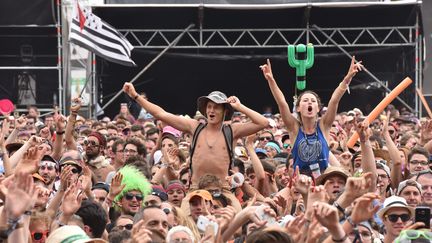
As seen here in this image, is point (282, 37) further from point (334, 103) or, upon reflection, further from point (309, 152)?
point (309, 152)

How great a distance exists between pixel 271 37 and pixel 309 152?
1318 centimetres

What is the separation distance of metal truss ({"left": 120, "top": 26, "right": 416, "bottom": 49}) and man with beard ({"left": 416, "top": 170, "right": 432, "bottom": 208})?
40.6 ft

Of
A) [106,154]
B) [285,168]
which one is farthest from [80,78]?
[285,168]

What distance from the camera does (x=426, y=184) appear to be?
11023 millimetres

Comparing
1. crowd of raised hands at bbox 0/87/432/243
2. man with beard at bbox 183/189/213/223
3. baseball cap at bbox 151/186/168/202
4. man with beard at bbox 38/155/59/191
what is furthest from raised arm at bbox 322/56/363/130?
man with beard at bbox 38/155/59/191

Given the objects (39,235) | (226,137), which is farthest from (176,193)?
(39,235)

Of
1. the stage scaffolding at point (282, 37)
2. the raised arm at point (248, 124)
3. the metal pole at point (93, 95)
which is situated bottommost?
the metal pole at point (93, 95)

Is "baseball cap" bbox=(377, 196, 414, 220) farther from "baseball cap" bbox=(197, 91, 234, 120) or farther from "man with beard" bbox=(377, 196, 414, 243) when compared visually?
"baseball cap" bbox=(197, 91, 234, 120)

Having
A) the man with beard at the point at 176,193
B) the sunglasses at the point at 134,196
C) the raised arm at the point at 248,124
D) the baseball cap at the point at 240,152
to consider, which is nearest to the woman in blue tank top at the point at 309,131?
the raised arm at the point at 248,124

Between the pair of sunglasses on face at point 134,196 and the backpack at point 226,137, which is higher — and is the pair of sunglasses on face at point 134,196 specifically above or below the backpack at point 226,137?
below

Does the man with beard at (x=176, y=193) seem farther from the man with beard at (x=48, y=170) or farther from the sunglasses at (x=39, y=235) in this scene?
the sunglasses at (x=39, y=235)

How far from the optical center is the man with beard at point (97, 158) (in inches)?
542

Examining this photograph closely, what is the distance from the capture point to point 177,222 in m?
9.49

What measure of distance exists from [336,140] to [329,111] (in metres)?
3.77
